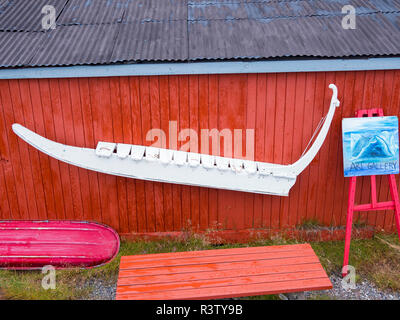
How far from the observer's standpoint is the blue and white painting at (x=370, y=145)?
4.66m

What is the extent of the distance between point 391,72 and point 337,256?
8.24 feet

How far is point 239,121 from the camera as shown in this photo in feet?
16.4

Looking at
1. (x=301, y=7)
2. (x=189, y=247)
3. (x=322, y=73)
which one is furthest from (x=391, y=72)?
(x=189, y=247)

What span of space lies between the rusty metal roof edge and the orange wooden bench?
2.17 metres

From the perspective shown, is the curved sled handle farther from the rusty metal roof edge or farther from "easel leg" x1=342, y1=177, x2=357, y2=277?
"easel leg" x1=342, y1=177, x2=357, y2=277

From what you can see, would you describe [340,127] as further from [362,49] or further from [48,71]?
[48,71]

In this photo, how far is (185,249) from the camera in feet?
17.4

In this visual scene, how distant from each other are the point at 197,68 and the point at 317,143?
1792 mm

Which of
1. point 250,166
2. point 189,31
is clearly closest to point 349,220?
point 250,166

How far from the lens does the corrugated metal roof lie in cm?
462

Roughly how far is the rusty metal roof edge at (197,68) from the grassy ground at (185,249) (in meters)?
2.35

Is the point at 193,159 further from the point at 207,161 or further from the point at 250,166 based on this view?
the point at 250,166

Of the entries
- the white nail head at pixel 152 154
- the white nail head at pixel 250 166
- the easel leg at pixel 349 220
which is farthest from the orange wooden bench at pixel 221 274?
the white nail head at pixel 152 154
